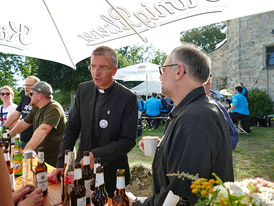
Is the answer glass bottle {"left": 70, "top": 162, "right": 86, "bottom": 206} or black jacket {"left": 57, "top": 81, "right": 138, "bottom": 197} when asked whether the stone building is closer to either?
black jacket {"left": 57, "top": 81, "right": 138, "bottom": 197}

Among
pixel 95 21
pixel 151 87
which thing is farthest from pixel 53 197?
pixel 151 87

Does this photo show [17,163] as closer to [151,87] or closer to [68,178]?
[68,178]

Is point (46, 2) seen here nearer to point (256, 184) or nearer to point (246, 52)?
point (256, 184)

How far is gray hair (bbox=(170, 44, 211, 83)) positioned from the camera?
65.2 inches

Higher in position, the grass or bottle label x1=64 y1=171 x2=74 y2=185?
bottle label x1=64 y1=171 x2=74 y2=185

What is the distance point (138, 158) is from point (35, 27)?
4.65 m

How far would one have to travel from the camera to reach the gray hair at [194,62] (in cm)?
166

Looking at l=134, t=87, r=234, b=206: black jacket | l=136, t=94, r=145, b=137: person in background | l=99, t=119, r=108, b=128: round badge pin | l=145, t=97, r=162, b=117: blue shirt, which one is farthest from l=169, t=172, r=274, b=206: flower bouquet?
l=145, t=97, r=162, b=117: blue shirt

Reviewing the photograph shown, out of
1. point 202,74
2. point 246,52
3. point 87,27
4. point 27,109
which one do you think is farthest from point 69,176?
point 246,52

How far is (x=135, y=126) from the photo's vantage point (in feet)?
8.75

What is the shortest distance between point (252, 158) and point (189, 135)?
240 inches

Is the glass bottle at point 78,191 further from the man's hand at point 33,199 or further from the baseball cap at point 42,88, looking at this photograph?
the baseball cap at point 42,88

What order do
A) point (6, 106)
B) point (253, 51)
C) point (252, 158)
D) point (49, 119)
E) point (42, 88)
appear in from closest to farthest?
point (49, 119) < point (42, 88) < point (6, 106) < point (252, 158) < point (253, 51)

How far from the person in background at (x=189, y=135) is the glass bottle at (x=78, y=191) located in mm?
356
